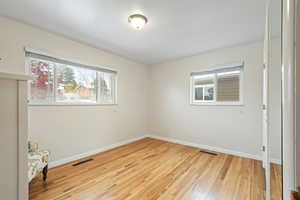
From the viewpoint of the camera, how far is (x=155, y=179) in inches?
79.0

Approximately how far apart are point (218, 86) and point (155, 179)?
2520 millimetres

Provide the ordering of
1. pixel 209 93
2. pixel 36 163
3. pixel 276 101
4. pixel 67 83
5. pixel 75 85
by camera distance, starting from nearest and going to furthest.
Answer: pixel 276 101 < pixel 36 163 < pixel 67 83 < pixel 75 85 < pixel 209 93

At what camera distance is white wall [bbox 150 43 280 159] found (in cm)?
270

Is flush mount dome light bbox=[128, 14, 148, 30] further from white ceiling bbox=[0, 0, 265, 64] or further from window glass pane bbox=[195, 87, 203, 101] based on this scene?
window glass pane bbox=[195, 87, 203, 101]

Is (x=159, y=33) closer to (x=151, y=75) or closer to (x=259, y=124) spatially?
(x=151, y=75)

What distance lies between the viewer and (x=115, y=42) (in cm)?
274

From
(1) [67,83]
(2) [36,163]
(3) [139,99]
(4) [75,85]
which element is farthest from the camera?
(3) [139,99]

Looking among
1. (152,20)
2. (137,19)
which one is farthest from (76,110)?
(152,20)

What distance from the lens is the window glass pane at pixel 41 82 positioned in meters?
2.20

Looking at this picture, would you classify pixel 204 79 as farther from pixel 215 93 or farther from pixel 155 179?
pixel 155 179

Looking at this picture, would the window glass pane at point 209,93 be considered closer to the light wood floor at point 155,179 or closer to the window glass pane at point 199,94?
the window glass pane at point 199,94

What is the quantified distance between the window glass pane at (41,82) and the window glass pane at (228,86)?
358 cm

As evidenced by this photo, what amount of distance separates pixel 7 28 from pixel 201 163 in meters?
3.87

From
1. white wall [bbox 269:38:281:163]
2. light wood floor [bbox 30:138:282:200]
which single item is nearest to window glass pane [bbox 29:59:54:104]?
light wood floor [bbox 30:138:282:200]
